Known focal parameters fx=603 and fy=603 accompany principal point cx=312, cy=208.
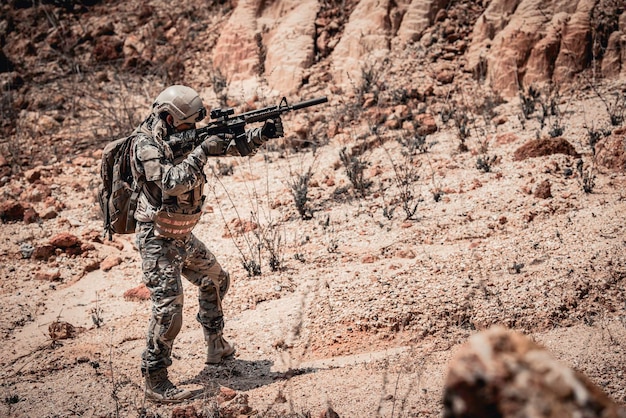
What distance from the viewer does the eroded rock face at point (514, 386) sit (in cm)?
106

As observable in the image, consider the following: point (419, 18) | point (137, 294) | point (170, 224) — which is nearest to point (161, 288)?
point (170, 224)

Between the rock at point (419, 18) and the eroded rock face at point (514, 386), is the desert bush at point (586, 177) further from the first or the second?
the eroded rock face at point (514, 386)

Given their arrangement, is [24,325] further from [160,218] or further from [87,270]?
[160,218]

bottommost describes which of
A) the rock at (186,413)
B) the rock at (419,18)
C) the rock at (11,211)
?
the rock at (11,211)

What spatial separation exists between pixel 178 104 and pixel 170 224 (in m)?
0.72

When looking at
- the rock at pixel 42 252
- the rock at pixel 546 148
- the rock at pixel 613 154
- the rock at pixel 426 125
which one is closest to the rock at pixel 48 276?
the rock at pixel 42 252

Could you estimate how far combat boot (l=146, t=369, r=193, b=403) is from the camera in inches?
142

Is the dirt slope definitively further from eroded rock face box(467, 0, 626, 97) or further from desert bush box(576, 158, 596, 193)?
eroded rock face box(467, 0, 626, 97)

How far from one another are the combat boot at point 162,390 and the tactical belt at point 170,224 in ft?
2.74

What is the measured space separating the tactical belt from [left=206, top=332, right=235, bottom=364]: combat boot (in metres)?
0.81

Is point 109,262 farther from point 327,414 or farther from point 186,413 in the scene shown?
point 327,414

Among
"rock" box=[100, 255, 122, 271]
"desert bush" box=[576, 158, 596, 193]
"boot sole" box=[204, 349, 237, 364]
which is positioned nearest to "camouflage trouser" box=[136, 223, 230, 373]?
"boot sole" box=[204, 349, 237, 364]

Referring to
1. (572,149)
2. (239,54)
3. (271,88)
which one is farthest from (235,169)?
(572,149)

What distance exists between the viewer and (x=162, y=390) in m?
3.67
